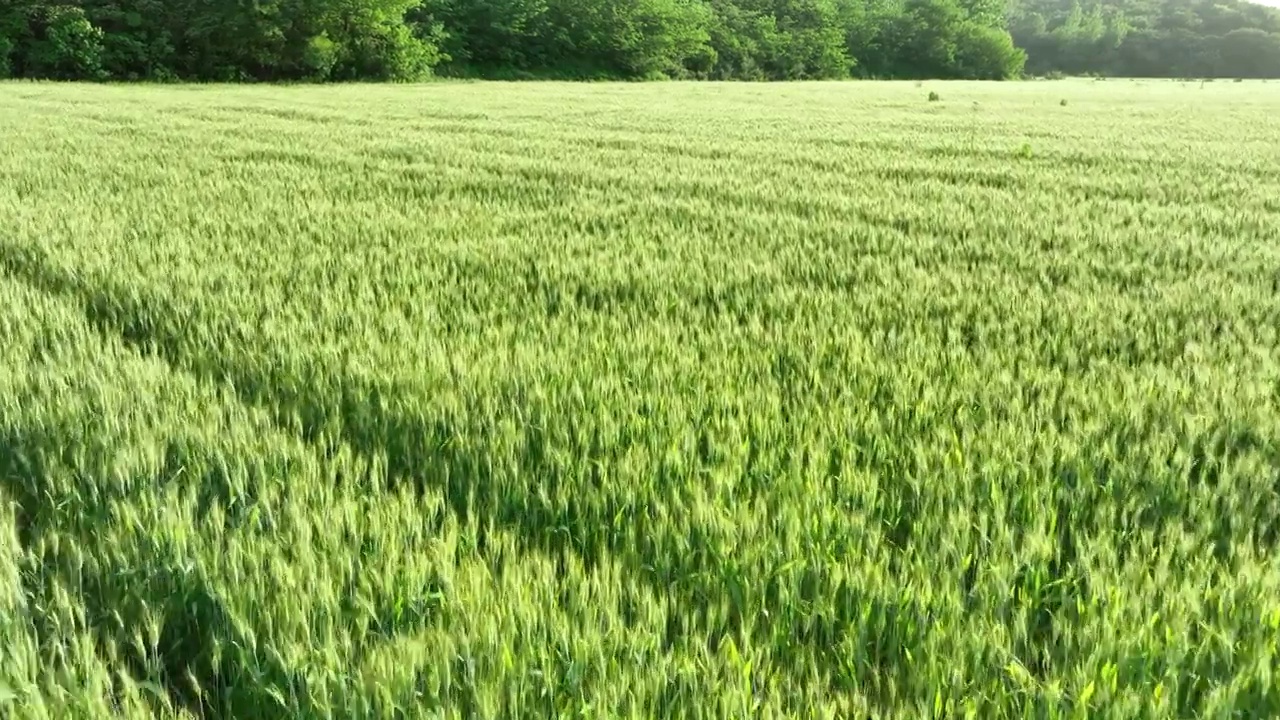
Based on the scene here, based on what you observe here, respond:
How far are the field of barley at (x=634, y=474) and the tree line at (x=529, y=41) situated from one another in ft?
98.0

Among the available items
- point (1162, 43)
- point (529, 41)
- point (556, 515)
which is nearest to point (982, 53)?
point (1162, 43)

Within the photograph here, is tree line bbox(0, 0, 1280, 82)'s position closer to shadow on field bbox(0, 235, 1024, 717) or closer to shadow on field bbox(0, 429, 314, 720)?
shadow on field bbox(0, 235, 1024, 717)

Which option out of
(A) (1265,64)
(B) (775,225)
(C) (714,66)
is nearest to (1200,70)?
(A) (1265,64)

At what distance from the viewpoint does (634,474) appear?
1787mm

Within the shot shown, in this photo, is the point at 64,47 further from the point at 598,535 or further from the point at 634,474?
the point at 598,535

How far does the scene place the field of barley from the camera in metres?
1.20

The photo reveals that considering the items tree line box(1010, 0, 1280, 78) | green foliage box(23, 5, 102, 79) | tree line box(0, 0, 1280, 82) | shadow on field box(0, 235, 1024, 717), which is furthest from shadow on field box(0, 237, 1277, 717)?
tree line box(1010, 0, 1280, 78)

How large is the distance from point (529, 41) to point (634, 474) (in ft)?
148

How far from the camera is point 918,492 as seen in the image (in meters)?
1.73

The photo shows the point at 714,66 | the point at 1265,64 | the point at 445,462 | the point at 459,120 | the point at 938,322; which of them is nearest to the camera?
the point at 445,462

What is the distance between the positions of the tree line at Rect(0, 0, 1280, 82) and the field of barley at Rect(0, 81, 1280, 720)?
2987 cm

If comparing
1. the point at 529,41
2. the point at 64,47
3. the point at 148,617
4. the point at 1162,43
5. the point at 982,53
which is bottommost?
the point at 148,617

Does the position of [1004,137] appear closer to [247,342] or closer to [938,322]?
[938,322]

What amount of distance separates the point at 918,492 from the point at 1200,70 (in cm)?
10628
